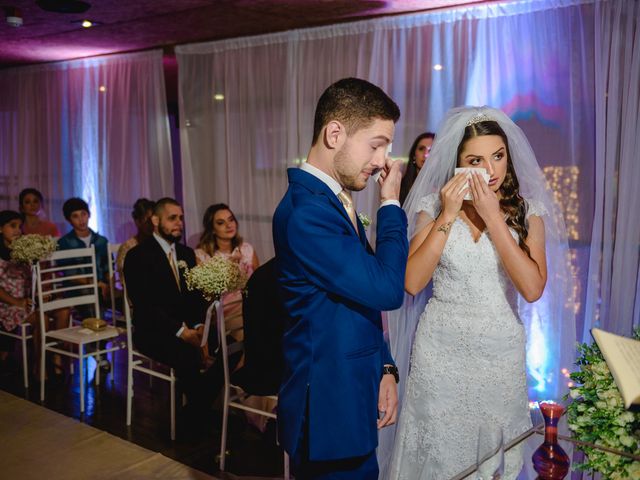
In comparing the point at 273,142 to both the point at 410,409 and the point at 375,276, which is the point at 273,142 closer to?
the point at 410,409

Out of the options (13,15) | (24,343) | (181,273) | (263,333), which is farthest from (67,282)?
(263,333)

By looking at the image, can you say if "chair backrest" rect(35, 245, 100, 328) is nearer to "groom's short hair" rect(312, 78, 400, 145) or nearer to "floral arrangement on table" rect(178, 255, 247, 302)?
"floral arrangement on table" rect(178, 255, 247, 302)

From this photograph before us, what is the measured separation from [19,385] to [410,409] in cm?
371

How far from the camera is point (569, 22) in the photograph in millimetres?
4172

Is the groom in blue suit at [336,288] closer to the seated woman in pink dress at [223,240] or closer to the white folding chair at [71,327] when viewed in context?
the white folding chair at [71,327]

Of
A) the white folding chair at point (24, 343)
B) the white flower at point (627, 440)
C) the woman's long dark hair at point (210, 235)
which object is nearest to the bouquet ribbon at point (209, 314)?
the woman's long dark hair at point (210, 235)

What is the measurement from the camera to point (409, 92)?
198 inches

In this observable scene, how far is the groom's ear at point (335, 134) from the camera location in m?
1.60

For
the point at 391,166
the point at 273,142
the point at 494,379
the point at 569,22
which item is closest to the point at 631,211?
the point at 569,22

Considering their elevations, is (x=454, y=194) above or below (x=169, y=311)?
above

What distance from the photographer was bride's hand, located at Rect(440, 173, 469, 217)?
2230 millimetres

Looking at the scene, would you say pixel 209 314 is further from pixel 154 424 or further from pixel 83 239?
pixel 83 239

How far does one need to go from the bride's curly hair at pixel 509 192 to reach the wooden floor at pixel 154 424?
199cm

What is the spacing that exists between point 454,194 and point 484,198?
0.11m
